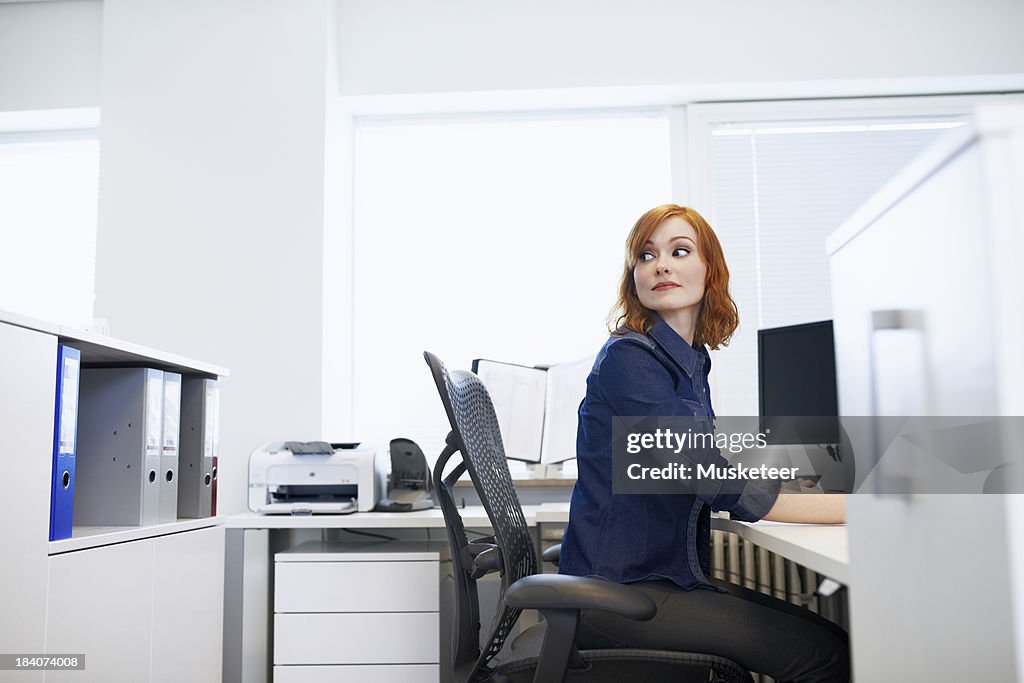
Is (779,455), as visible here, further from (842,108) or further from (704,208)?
(842,108)

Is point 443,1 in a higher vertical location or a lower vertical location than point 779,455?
higher

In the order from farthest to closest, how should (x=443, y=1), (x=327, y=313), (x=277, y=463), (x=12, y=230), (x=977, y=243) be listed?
(x=12, y=230) → (x=443, y=1) → (x=327, y=313) → (x=277, y=463) → (x=977, y=243)

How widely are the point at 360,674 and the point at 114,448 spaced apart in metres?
0.92

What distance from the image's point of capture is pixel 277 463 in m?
2.50

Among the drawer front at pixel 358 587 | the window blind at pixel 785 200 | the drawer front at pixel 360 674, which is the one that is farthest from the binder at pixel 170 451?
the window blind at pixel 785 200

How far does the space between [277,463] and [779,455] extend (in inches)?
58.3

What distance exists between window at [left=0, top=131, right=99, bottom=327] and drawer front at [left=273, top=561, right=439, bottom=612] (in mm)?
1722

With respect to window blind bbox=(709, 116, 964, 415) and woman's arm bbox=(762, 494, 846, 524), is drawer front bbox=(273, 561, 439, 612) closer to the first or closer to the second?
woman's arm bbox=(762, 494, 846, 524)

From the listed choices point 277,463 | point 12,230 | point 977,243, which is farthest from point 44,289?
point 977,243

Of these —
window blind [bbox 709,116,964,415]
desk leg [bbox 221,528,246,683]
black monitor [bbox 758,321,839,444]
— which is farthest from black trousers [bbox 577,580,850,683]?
window blind [bbox 709,116,964,415]

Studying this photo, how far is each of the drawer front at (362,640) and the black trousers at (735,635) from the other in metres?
0.95

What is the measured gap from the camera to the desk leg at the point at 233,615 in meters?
2.19

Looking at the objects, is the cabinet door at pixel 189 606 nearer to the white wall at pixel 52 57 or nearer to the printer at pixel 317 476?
the printer at pixel 317 476

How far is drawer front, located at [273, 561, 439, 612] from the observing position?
2.21 metres
